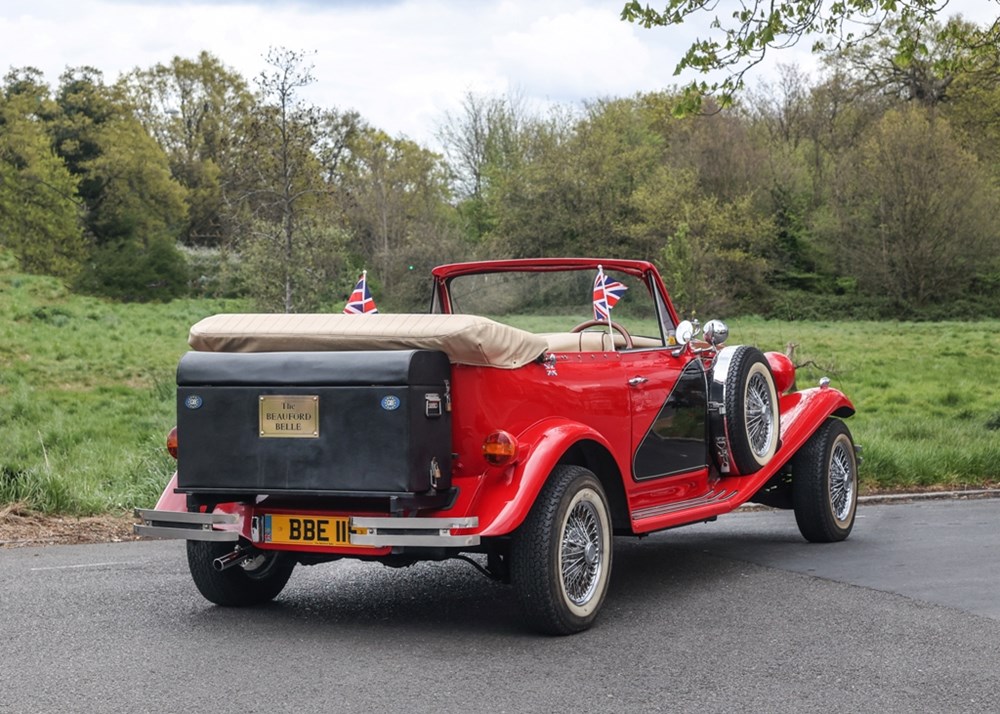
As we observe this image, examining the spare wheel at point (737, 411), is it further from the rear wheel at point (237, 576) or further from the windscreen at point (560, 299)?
the rear wheel at point (237, 576)

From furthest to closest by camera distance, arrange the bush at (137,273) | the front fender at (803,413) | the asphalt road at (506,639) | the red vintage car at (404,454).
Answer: the bush at (137,273) < the front fender at (803,413) < the red vintage car at (404,454) < the asphalt road at (506,639)

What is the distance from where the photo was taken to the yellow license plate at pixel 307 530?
563 cm

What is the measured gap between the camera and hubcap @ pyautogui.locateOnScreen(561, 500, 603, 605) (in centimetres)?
580

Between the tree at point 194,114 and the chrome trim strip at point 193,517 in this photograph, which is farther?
the tree at point 194,114

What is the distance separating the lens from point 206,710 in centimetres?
445

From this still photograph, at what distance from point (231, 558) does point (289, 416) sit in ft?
2.88

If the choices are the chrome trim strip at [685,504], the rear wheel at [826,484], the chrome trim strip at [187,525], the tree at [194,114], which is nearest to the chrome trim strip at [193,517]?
the chrome trim strip at [187,525]

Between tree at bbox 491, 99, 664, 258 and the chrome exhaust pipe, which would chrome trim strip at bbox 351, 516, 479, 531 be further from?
tree at bbox 491, 99, 664, 258

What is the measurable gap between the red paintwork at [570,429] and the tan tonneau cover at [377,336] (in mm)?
107

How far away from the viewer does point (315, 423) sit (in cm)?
560

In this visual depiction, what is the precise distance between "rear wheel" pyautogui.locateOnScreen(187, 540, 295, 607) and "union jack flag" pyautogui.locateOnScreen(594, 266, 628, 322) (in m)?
2.28

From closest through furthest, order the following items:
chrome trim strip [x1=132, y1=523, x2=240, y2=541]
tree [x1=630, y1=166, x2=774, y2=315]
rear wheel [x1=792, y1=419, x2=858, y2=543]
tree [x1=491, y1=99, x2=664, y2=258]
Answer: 1. chrome trim strip [x1=132, y1=523, x2=240, y2=541]
2. rear wheel [x1=792, y1=419, x2=858, y2=543]
3. tree [x1=491, y1=99, x2=664, y2=258]
4. tree [x1=630, y1=166, x2=774, y2=315]

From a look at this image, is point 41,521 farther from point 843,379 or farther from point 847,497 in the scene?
point 843,379

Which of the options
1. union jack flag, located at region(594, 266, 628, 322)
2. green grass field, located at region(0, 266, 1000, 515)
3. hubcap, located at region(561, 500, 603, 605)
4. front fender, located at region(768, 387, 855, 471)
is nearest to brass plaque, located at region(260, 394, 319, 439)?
hubcap, located at region(561, 500, 603, 605)
